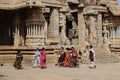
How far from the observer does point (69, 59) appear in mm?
21219

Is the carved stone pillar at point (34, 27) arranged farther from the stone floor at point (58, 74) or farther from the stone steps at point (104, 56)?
the stone steps at point (104, 56)

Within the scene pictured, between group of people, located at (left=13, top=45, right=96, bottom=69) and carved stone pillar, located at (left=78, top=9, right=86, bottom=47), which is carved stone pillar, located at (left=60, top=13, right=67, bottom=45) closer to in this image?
carved stone pillar, located at (left=78, top=9, right=86, bottom=47)

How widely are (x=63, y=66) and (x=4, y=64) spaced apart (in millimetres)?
3538

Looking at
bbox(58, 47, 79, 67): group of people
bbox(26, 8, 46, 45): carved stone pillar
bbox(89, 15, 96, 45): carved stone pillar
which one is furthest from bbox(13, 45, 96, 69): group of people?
bbox(89, 15, 96, 45): carved stone pillar

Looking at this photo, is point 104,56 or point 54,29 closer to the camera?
point 54,29

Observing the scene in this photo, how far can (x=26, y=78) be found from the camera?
13961mm

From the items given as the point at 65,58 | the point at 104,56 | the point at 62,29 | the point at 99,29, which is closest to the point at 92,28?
the point at 99,29

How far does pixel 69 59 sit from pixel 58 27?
6126 mm

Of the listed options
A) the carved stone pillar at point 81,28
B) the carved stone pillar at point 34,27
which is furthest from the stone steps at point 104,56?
the carved stone pillar at point 34,27

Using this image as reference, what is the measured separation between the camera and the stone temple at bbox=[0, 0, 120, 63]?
893 inches

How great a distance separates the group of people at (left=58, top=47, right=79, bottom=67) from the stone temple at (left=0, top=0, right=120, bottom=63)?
1168mm

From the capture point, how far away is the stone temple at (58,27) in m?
22.7

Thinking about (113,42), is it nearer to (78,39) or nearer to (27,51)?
(78,39)

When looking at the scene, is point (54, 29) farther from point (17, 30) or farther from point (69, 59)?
point (69, 59)
